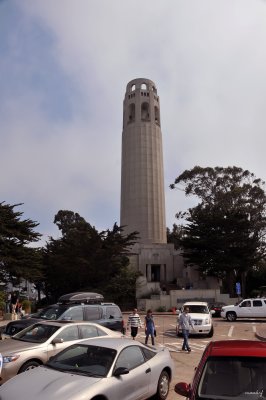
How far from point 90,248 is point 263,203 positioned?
23316mm

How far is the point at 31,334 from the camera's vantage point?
11016mm

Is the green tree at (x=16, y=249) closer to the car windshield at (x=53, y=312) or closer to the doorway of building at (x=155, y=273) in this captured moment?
the car windshield at (x=53, y=312)

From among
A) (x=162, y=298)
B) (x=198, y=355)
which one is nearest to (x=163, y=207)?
(x=162, y=298)

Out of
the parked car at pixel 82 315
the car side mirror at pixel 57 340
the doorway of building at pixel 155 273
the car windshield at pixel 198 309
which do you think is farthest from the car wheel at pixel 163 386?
the doorway of building at pixel 155 273

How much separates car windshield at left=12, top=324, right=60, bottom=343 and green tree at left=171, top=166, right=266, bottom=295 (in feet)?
132

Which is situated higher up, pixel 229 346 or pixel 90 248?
pixel 90 248

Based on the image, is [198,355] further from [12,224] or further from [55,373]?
[12,224]

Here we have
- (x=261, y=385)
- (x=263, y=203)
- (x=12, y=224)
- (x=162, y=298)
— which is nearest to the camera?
(x=261, y=385)

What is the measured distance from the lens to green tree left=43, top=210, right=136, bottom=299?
146ft

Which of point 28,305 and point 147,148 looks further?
point 147,148

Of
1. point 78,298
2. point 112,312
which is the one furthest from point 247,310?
point 112,312

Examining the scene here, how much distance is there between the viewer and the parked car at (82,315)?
14.9 meters

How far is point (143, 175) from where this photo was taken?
6362 centimetres

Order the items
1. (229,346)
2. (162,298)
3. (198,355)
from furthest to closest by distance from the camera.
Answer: (162,298) < (198,355) < (229,346)
